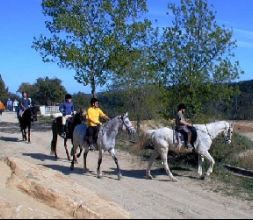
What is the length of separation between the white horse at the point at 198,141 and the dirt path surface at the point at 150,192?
58 cm

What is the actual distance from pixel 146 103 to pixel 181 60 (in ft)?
16.2

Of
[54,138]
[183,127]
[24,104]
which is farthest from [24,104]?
[183,127]

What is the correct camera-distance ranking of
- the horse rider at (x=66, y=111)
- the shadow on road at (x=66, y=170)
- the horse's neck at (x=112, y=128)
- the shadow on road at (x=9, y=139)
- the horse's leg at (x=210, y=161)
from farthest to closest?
the shadow on road at (x=9, y=139)
the horse rider at (x=66, y=111)
the shadow on road at (x=66, y=170)
the horse's leg at (x=210, y=161)
the horse's neck at (x=112, y=128)

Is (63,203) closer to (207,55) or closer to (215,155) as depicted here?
(215,155)

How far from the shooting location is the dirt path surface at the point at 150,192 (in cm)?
1237

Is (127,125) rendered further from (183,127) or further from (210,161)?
(210,161)

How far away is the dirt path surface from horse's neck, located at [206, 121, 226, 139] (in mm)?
1561

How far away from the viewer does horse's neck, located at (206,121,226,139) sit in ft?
56.4

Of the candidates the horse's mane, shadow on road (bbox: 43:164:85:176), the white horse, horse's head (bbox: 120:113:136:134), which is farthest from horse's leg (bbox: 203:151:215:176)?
shadow on road (bbox: 43:164:85:176)

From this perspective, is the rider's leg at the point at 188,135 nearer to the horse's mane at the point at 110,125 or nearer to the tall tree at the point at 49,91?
the horse's mane at the point at 110,125

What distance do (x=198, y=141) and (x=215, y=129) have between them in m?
0.76

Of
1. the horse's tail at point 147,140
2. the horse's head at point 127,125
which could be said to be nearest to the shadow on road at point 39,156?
the horse's tail at point 147,140

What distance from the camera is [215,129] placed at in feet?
56.6

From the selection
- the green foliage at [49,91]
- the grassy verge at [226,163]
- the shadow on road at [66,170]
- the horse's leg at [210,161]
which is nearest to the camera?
the grassy verge at [226,163]
